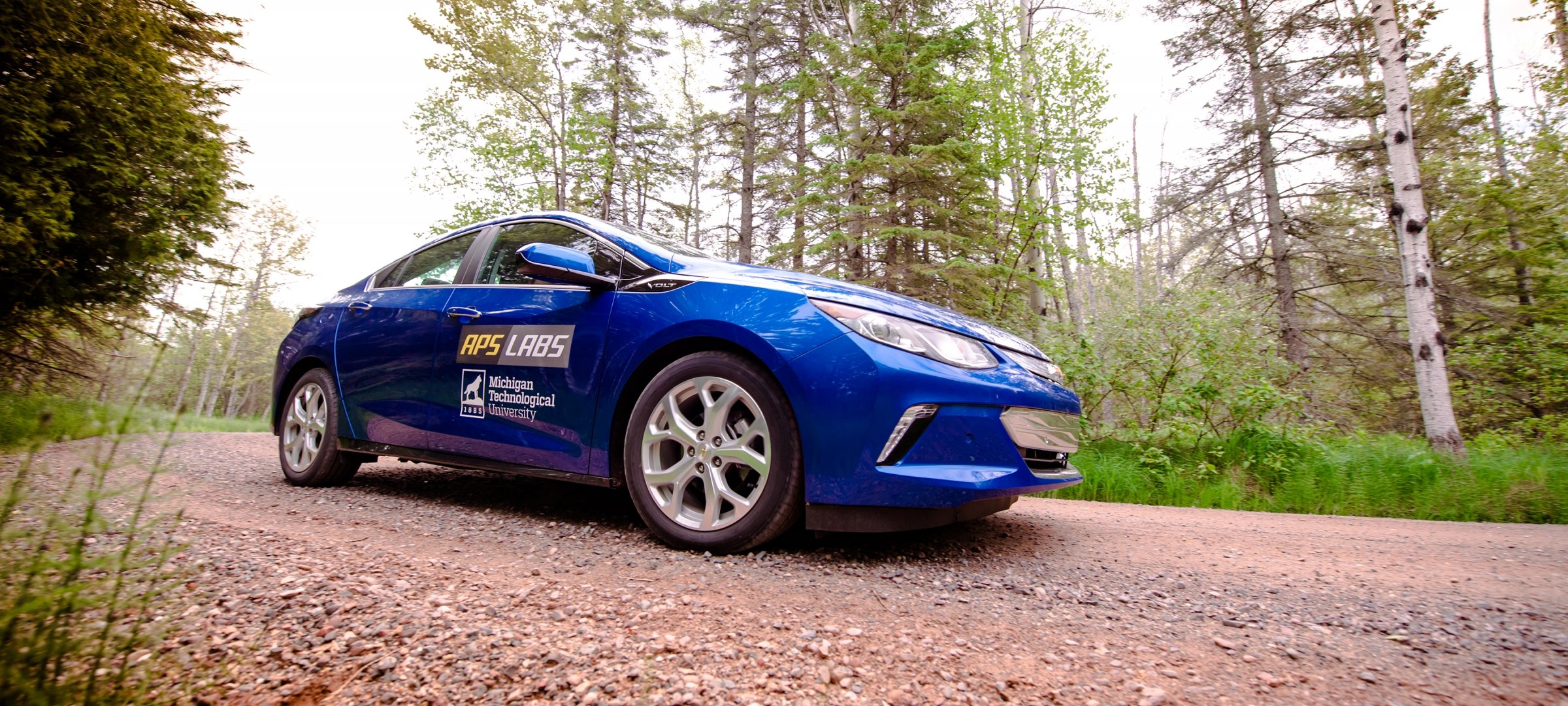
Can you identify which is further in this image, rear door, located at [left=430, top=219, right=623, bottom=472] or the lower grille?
rear door, located at [left=430, top=219, right=623, bottom=472]

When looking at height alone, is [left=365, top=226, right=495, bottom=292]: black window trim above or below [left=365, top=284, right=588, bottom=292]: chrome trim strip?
above

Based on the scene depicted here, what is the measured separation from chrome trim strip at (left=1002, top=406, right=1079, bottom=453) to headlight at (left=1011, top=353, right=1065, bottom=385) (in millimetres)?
193

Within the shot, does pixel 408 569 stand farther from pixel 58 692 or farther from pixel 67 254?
pixel 67 254

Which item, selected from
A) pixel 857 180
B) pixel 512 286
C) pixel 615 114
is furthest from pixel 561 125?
pixel 512 286

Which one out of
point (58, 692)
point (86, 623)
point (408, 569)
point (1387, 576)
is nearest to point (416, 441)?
point (408, 569)

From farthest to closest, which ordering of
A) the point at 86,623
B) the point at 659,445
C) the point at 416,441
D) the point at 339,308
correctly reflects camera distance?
the point at 339,308, the point at 416,441, the point at 659,445, the point at 86,623

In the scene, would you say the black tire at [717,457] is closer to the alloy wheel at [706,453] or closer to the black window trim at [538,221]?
the alloy wheel at [706,453]

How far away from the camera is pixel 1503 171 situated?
948 cm

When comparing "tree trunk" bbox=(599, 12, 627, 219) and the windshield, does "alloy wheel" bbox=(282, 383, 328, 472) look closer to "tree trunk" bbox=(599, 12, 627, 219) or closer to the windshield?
the windshield

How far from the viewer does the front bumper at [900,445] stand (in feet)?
7.15

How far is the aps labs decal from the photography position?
9.59 feet

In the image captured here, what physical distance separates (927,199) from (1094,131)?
2594 mm

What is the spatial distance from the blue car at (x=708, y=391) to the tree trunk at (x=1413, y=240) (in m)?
6.02

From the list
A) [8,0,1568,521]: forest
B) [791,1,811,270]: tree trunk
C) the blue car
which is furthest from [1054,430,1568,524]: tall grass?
[791,1,811,270]: tree trunk
